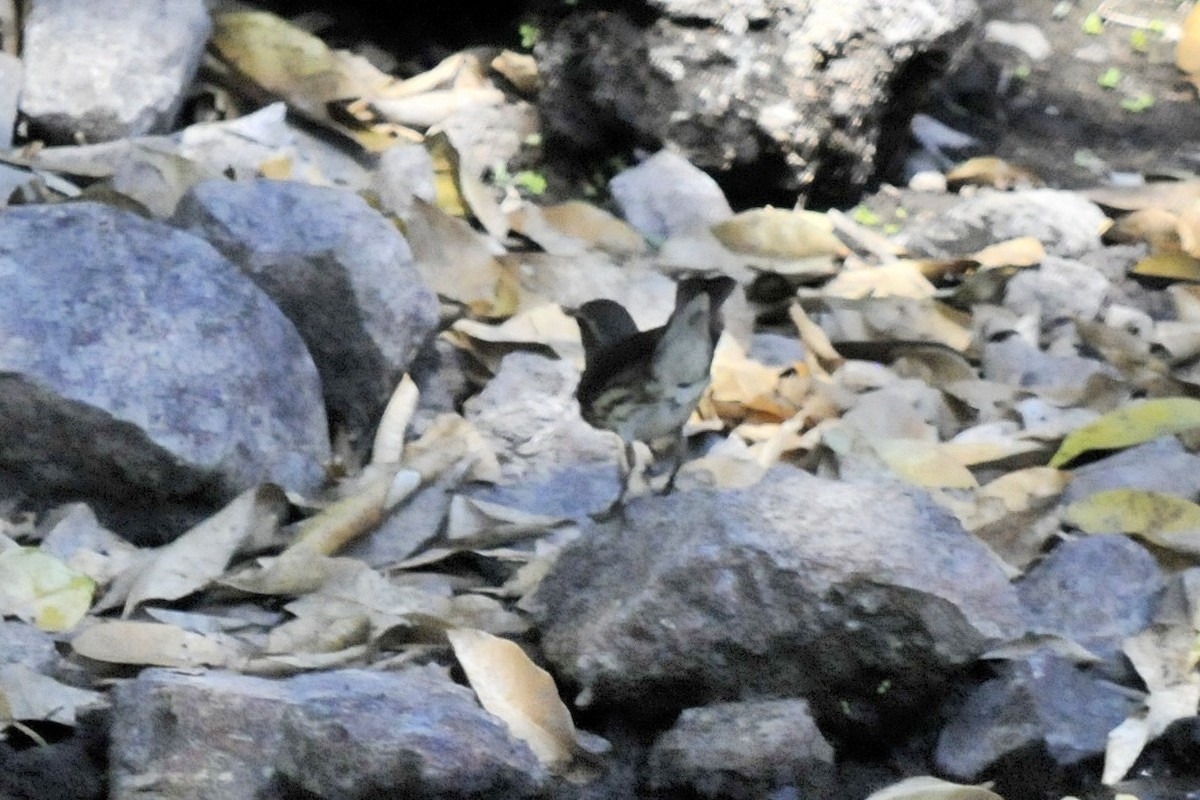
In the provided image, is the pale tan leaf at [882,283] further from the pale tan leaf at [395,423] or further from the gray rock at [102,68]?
the gray rock at [102,68]

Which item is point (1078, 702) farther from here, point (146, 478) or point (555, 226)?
point (555, 226)

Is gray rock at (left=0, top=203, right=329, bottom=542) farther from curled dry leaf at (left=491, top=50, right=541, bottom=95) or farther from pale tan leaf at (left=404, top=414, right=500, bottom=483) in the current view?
curled dry leaf at (left=491, top=50, right=541, bottom=95)

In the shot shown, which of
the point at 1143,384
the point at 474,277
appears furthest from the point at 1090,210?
the point at 474,277

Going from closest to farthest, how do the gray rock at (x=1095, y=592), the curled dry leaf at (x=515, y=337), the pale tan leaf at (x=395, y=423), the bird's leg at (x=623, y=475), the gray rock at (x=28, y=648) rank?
the gray rock at (x=28, y=648) → the gray rock at (x=1095, y=592) → the bird's leg at (x=623, y=475) → the pale tan leaf at (x=395, y=423) → the curled dry leaf at (x=515, y=337)

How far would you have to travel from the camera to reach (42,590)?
2.46 m

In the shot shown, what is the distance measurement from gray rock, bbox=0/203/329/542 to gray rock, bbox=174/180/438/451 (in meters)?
0.19

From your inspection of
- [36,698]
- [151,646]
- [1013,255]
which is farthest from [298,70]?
[36,698]

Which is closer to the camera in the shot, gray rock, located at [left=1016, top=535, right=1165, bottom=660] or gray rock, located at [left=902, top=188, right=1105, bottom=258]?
gray rock, located at [left=1016, top=535, right=1165, bottom=660]

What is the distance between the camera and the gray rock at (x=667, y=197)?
15.3 feet

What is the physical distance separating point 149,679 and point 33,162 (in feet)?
7.85

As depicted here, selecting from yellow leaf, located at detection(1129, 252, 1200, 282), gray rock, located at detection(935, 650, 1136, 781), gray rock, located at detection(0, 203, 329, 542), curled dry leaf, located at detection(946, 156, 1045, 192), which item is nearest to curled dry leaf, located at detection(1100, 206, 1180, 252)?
yellow leaf, located at detection(1129, 252, 1200, 282)

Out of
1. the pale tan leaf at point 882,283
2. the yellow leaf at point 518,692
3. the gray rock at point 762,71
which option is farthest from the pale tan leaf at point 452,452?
the gray rock at point 762,71

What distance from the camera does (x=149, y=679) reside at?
2016 millimetres

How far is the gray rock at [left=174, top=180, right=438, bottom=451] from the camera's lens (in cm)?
322
